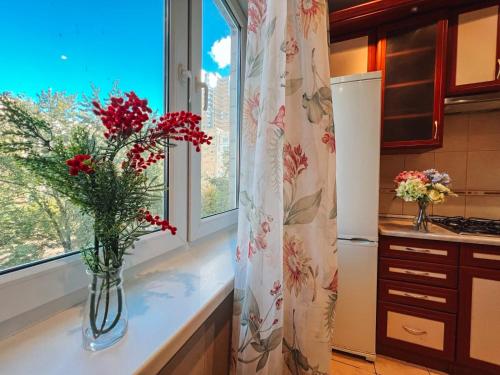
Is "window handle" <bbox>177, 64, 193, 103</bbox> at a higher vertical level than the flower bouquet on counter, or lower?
higher

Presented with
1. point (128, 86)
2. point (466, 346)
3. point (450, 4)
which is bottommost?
point (466, 346)

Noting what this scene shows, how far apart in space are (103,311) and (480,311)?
182 cm

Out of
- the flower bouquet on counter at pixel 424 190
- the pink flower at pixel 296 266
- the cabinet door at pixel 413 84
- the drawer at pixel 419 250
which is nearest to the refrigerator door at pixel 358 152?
the drawer at pixel 419 250

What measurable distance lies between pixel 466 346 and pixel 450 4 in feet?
6.71

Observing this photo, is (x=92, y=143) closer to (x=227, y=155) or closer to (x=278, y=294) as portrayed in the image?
(x=278, y=294)

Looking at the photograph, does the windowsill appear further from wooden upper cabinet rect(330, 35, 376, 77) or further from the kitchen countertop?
wooden upper cabinet rect(330, 35, 376, 77)

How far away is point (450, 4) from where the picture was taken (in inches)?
57.2

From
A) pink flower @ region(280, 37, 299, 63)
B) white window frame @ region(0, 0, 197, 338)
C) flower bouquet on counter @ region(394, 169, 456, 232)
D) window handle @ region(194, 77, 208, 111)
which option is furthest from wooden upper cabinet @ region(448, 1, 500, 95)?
white window frame @ region(0, 0, 197, 338)

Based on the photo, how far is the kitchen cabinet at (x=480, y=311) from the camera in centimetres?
126

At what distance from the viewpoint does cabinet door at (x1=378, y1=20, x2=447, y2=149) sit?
59.8 inches

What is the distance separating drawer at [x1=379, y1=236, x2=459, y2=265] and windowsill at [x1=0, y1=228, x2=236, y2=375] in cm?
112

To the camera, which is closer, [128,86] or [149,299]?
[149,299]

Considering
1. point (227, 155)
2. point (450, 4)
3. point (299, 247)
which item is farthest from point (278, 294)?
point (450, 4)

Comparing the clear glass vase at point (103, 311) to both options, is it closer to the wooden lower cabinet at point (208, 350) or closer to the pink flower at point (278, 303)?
the wooden lower cabinet at point (208, 350)
